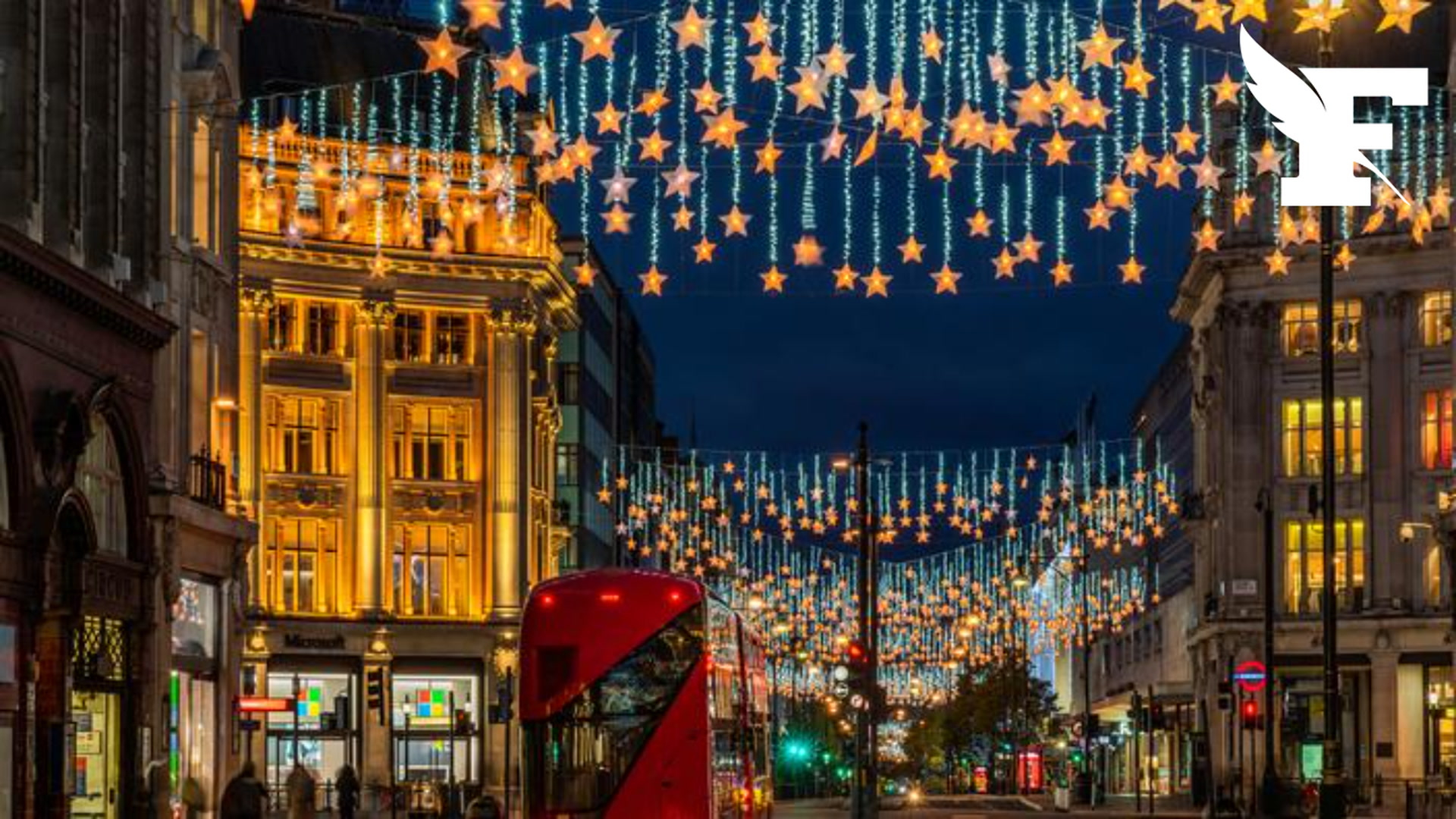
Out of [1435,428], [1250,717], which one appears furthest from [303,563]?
[1435,428]

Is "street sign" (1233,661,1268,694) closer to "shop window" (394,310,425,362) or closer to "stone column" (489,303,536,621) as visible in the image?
"stone column" (489,303,536,621)

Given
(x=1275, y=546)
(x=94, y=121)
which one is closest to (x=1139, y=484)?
(x=1275, y=546)

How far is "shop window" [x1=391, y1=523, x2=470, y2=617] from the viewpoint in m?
85.8

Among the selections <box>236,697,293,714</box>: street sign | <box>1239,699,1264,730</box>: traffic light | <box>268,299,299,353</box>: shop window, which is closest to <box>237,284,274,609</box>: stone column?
<box>268,299,299,353</box>: shop window

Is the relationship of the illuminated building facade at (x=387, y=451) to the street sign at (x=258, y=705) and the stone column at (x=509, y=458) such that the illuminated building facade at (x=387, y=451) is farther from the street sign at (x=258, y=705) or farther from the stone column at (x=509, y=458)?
the street sign at (x=258, y=705)

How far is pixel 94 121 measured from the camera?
41062mm

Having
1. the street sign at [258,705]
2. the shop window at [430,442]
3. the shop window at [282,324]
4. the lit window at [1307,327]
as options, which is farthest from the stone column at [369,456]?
the street sign at [258,705]

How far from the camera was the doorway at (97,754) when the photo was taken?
133ft

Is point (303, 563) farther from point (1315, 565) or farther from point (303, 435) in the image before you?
point (1315, 565)

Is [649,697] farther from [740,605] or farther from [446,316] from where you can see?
[740,605]

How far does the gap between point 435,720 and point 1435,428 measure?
32.1 metres

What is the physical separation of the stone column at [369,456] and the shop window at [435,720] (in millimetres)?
3120

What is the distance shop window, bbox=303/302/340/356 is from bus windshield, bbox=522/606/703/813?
51115 millimetres
